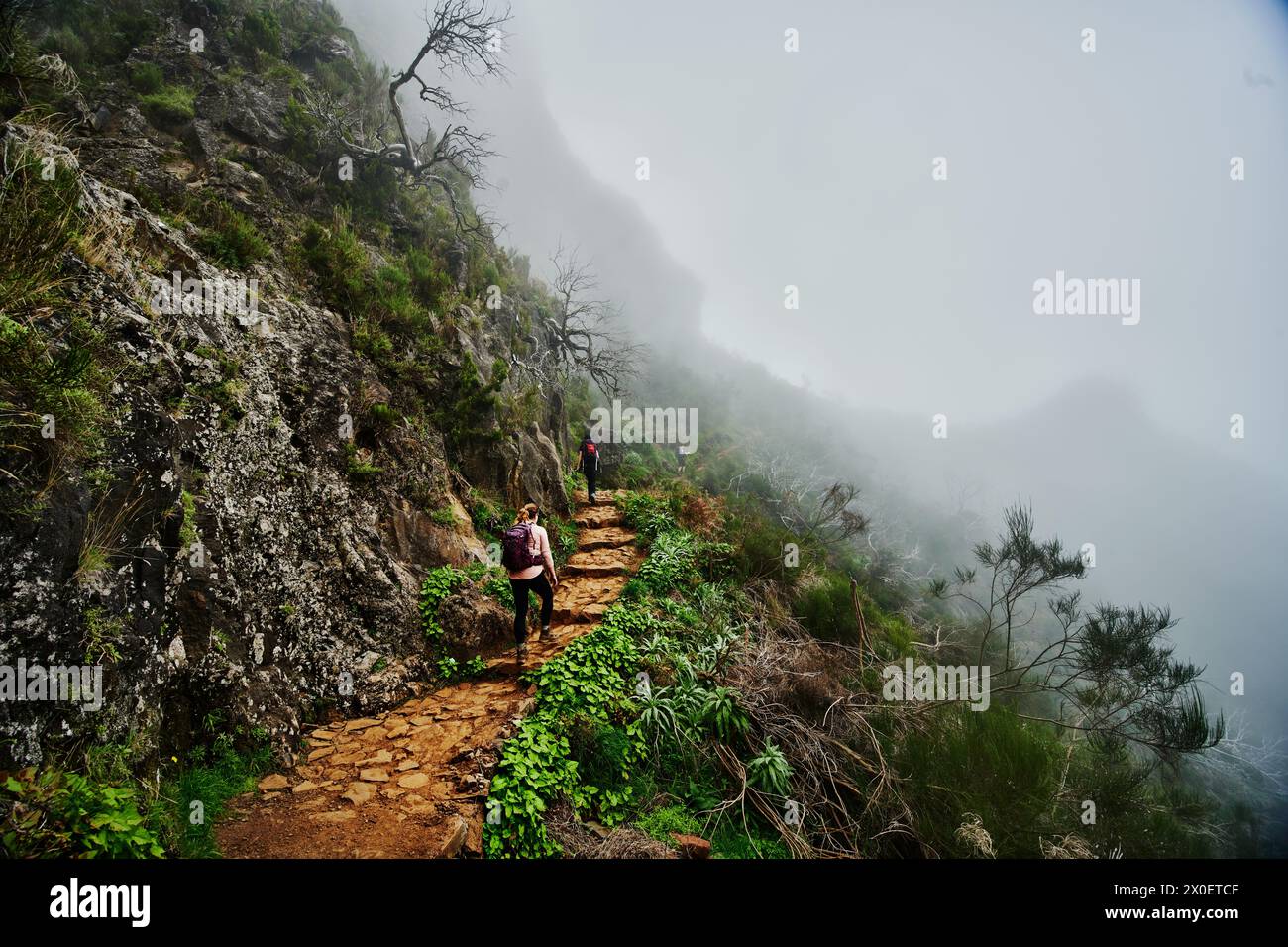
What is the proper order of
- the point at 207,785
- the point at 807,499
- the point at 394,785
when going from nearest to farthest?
the point at 207,785 → the point at 394,785 → the point at 807,499

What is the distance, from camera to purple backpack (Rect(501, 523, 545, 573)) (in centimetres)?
544

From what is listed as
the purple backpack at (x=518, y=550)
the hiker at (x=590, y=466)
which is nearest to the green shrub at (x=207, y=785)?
the purple backpack at (x=518, y=550)

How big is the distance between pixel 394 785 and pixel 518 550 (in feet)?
8.23

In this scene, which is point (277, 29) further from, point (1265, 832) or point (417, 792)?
point (1265, 832)

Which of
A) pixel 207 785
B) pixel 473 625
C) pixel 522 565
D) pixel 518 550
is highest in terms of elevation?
pixel 518 550

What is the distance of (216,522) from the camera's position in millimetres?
4152

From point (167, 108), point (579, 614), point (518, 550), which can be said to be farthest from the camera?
point (167, 108)

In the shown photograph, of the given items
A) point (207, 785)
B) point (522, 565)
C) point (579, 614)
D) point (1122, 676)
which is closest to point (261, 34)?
point (522, 565)

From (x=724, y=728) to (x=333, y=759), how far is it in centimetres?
383

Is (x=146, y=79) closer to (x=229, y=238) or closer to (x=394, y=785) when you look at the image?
(x=229, y=238)

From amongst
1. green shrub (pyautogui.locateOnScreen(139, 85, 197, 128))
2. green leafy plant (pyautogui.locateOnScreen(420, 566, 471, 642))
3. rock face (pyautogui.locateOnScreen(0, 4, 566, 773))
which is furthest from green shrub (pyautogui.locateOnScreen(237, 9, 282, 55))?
green leafy plant (pyautogui.locateOnScreen(420, 566, 471, 642))

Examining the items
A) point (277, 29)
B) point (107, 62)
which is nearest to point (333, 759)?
point (107, 62)

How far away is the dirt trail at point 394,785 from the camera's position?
3.04 meters

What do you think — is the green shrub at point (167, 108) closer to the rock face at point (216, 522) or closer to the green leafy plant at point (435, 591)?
the rock face at point (216, 522)
